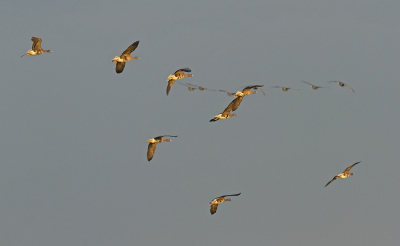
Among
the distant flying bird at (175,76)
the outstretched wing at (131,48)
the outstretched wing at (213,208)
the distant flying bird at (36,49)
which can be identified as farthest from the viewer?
the outstretched wing at (213,208)

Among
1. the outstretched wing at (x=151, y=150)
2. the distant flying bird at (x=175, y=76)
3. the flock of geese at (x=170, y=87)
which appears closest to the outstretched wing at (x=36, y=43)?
the flock of geese at (x=170, y=87)

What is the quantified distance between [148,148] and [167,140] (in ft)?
6.14

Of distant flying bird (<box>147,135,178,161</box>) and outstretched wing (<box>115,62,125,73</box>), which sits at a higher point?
outstretched wing (<box>115,62,125,73</box>)

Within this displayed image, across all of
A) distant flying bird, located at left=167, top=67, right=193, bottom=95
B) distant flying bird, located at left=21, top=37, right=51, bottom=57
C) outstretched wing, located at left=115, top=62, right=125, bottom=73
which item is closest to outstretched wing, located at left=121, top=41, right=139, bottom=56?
outstretched wing, located at left=115, top=62, right=125, bottom=73

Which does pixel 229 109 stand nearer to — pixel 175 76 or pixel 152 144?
pixel 175 76

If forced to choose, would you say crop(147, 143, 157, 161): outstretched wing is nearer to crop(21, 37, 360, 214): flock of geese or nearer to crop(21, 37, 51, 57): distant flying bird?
crop(21, 37, 360, 214): flock of geese

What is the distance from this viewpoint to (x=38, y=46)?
8119 cm

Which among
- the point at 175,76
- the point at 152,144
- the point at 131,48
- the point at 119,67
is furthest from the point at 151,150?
the point at 131,48

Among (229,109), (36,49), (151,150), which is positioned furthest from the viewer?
(151,150)

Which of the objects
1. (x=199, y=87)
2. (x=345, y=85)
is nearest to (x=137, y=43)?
(x=199, y=87)

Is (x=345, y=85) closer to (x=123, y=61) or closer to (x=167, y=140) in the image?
(x=167, y=140)

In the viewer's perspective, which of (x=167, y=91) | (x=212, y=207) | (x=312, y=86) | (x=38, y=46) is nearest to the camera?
(x=167, y=91)

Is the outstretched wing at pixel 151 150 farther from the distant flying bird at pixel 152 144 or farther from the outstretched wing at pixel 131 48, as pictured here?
the outstretched wing at pixel 131 48

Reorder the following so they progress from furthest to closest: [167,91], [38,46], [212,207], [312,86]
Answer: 1. [312,86]
2. [212,207]
3. [38,46]
4. [167,91]
